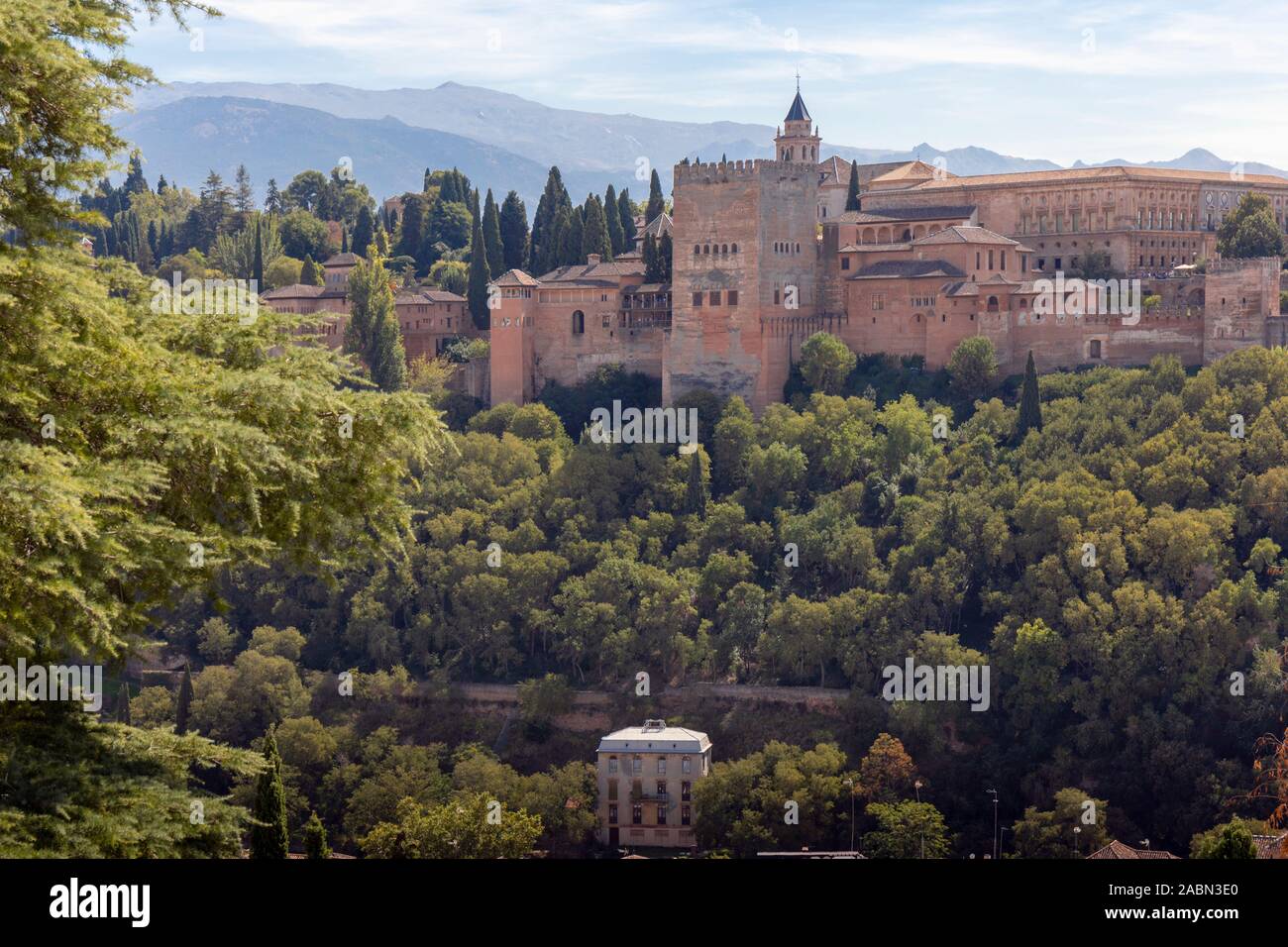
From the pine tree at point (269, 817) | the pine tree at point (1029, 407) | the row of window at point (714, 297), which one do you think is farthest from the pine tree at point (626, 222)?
the pine tree at point (269, 817)

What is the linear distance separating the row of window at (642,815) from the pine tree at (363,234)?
39538 millimetres

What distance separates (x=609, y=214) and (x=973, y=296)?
54.9ft

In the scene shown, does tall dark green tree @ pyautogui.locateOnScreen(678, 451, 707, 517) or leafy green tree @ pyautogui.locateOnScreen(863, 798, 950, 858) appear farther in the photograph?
tall dark green tree @ pyautogui.locateOnScreen(678, 451, 707, 517)

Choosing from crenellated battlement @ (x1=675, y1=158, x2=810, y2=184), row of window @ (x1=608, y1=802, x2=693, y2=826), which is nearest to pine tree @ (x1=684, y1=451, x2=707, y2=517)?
crenellated battlement @ (x1=675, y1=158, x2=810, y2=184)

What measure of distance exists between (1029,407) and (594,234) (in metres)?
17.5

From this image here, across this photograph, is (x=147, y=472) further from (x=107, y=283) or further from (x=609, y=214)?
(x=609, y=214)

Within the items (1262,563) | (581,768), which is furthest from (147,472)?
(1262,563)

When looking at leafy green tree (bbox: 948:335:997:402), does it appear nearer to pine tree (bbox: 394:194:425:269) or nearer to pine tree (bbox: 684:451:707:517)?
pine tree (bbox: 684:451:707:517)

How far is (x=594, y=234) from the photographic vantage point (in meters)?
62.2

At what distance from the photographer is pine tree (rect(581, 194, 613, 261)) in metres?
62.0

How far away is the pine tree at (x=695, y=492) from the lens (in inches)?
2061

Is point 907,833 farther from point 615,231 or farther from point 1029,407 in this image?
point 615,231

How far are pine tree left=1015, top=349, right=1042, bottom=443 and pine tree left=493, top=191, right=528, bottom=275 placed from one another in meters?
21.3

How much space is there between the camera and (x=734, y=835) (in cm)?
4066
